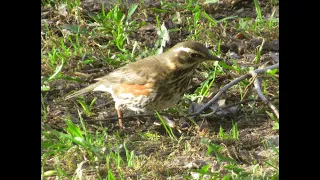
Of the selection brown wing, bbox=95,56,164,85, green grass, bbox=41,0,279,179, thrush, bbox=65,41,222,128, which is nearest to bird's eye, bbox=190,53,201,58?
thrush, bbox=65,41,222,128

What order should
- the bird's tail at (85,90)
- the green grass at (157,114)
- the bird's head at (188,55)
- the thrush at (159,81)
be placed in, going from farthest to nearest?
the bird's tail at (85,90) < the thrush at (159,81) < the bird's head at (188,55) < the green grass at (157,114)

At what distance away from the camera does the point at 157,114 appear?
4754 millimetres

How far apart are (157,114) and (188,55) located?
536 mm

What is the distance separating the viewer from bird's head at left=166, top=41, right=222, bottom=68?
177 inches

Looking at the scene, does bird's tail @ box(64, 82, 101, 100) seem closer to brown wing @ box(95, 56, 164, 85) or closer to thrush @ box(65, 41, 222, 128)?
brown wing @ box(95, 56, 164, 85)

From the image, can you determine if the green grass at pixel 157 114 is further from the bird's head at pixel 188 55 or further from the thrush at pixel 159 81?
the bird's head at pixel 188 55

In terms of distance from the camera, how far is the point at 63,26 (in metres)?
6.04

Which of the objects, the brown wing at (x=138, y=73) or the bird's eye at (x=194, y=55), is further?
the brown wing at (x=138, y=73)

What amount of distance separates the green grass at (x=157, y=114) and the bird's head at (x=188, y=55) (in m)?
0.46

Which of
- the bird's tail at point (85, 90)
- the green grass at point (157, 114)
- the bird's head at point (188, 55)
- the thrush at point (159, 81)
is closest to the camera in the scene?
the green grass at point (157, 114)

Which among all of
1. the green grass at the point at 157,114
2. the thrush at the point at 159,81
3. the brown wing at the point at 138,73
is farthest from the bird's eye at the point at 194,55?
the green grass at the point at 157,114

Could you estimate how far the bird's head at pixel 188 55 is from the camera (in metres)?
4.51

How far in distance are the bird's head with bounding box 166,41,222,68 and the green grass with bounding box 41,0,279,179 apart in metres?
0.46
